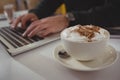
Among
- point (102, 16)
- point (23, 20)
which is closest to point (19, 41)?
point (23, 20)

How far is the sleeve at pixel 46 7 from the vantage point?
1.12m

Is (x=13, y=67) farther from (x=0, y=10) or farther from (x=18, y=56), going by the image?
(x=0, y=10)

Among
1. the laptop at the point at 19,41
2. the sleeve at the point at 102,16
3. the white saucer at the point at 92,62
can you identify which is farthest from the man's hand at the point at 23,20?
the white saucer at the point at 92,62

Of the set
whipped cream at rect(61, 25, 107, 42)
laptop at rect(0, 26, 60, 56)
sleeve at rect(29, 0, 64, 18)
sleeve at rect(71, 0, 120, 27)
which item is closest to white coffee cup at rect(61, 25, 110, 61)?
whipped cream at rect(61, 25, 107, 42)

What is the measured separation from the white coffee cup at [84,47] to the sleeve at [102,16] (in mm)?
343

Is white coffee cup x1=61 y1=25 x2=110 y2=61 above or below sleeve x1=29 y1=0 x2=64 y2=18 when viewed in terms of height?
above

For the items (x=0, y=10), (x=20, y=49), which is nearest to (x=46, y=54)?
(x=20, y=49)

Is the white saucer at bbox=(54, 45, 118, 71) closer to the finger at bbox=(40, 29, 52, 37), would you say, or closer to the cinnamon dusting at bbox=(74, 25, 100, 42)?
the cinnamon dusting at bbox=(74, 25, 100, 42)

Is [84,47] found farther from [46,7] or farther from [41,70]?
[46,7]

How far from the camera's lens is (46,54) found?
65 cm

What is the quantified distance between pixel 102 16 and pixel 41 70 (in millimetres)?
486

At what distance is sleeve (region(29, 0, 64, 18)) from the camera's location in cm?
112

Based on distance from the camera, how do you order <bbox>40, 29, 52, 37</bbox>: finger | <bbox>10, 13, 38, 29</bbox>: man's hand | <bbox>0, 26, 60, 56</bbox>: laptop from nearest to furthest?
<bbox>0, 26, 60, 56</bbox>: laptop
<bbox>40, 29, 52, 37</bbox>: finger
<bbox>10, 13, 38, 29</bbox>: man's hand

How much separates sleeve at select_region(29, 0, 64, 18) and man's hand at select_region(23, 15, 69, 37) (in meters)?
0.25
